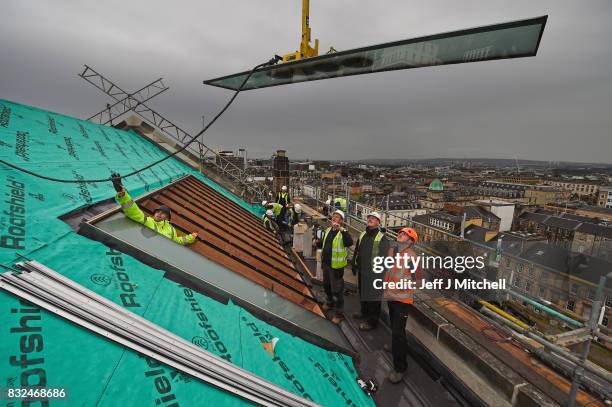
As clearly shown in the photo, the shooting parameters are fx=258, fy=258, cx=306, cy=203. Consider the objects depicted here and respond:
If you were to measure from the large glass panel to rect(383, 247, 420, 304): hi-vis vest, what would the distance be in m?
2.91

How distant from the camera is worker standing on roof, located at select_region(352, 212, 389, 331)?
4.58 meters

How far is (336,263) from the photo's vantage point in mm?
4934

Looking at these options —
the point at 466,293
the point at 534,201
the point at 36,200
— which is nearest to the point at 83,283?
the point at 36,200

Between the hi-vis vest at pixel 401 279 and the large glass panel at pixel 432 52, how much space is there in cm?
291

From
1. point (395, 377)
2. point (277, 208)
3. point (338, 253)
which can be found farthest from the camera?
point (277, 208)

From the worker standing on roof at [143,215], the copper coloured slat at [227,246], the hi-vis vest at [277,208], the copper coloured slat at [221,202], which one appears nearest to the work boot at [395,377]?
the copper coloured slat at [227,246]

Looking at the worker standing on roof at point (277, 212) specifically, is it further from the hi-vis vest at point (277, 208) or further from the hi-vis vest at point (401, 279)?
the hi-vis vest at point (401, 279)

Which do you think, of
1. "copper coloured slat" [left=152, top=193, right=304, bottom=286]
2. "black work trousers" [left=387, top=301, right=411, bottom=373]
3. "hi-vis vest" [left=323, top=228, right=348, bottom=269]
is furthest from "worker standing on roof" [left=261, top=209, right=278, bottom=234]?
"black work trousers" [left=387, top=301, right=411, bottom=373]

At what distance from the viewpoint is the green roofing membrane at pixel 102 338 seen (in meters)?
1.59

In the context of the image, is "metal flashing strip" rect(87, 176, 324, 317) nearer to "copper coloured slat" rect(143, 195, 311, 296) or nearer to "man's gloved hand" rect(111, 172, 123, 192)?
"copper coloured slat" rect(143, 195, 311, 296)

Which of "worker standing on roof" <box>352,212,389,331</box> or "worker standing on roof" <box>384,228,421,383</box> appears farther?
"worker standing on roof" <box>352,212,389,331</box>

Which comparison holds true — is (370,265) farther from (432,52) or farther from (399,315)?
(432,52)

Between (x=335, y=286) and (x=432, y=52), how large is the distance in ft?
13.9

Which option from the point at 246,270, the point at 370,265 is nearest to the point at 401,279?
the point at 370,265
